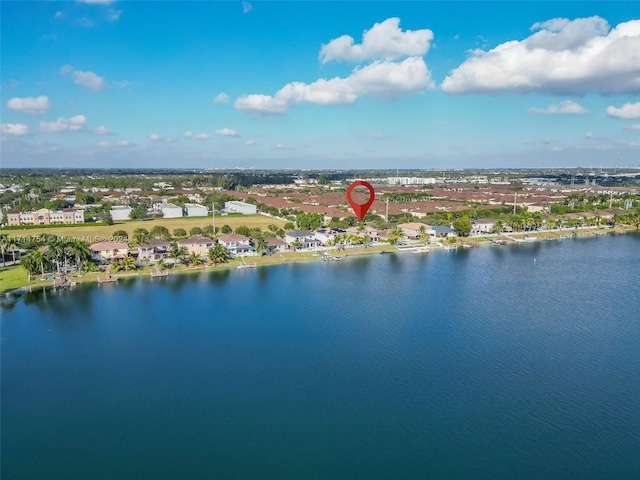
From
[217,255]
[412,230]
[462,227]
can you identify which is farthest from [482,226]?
[217,255]

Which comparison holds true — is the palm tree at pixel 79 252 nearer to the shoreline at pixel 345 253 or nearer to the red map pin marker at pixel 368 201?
the shoreline at pixel 345 253

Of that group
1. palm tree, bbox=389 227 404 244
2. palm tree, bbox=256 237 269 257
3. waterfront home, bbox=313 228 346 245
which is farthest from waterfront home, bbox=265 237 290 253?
palm tree, bbox=389 227 404 244

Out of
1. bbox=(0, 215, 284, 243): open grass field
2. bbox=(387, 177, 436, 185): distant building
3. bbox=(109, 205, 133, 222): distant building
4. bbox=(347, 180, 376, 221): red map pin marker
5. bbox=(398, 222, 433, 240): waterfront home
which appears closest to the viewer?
bbox=(347, 180, 376, 221): red map pin marker

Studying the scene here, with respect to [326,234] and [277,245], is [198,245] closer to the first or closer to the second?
[277,245]

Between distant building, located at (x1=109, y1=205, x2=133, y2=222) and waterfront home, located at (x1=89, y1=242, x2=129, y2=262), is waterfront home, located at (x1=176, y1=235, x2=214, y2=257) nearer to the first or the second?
waterfront home, located at (x1=89, y1=242, x2=129, y2=262)

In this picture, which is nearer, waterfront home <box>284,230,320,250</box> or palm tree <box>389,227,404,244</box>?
waterfront home <box>284,230,320,250</box>
